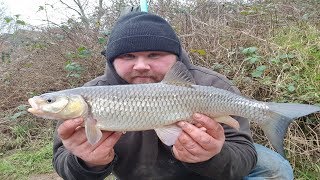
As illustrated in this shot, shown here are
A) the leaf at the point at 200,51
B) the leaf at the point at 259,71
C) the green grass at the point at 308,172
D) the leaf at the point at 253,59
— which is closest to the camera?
the green grass at the point at 308,172

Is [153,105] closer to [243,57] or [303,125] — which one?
[303,125]

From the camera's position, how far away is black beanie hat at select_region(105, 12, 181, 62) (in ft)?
7.18

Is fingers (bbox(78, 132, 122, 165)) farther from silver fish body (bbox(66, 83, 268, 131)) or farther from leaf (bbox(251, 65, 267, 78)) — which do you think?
leaf (bbox(251, 65, 267, 78))

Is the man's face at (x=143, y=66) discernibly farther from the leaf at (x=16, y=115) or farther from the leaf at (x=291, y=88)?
the leaf at (x=16, y=115)

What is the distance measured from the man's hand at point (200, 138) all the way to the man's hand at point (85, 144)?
33cm

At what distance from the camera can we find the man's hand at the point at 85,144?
172cm

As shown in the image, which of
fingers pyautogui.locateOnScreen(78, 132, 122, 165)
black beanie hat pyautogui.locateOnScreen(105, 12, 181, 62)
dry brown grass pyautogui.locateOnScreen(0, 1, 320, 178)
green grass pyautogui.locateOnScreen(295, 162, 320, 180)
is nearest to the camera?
Answer: fingers pyautogui.locateOnScreen(78, 132, 122, 165)

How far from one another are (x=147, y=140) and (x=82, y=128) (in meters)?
0.56

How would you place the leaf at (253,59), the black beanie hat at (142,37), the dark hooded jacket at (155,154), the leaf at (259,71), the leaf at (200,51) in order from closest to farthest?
the dark hooded jacket at (155,154)
the black beanie hat at (142,37)
the leaf at (259,71)
the leaf at (253,59)
the leaf at (200,51)

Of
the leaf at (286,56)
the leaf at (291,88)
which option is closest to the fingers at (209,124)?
the leaf at (291,88)

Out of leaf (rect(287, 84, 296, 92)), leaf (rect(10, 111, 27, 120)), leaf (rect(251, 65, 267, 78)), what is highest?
leaf (rect(251, 65, 267, 78))

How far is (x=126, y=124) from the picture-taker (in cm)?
170

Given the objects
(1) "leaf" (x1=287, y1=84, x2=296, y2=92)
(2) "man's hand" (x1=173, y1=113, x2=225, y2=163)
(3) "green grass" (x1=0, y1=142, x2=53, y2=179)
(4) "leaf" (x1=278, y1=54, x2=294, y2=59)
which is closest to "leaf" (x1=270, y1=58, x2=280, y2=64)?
(4) "leaf" (x1=278, y1=54, x2=294, y2=59)

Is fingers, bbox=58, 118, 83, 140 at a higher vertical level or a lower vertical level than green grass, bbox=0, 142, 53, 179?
higher
